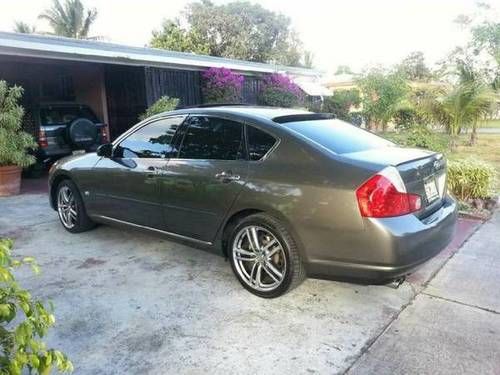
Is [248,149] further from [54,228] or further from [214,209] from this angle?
[54,228]

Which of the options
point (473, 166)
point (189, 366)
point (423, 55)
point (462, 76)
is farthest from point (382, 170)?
Answer: point (423, 55)

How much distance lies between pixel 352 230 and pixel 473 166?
13.6 feet

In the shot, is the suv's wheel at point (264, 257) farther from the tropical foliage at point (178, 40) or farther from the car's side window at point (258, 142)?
the tropical foliage at point (178, 40)

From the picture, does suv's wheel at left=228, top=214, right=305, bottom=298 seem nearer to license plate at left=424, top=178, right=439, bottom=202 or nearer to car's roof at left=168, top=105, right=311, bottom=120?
car's roof at left=168, top=105, right=311, bottom=120

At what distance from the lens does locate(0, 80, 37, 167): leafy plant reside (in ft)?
24.1

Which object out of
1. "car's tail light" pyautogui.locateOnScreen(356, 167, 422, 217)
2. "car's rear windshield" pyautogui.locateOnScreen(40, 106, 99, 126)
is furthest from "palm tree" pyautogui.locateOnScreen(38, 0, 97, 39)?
"car's tail light" pyautogui.locateOnScreen(356, 167, 422, 217)

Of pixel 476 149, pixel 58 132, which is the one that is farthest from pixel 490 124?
pixel 58 132

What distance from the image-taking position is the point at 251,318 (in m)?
3.25

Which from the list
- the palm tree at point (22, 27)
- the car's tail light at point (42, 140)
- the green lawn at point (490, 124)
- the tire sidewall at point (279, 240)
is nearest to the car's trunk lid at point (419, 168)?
the tire sidewall at point (279, 240)

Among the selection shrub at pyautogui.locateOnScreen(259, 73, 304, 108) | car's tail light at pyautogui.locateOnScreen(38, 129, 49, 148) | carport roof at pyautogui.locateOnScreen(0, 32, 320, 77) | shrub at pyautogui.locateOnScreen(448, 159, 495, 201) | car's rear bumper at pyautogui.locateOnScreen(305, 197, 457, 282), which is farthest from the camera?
shrub at pyautogui.locateOnScreen(259, 73, 304, 108)

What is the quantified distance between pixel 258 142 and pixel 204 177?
58 cm

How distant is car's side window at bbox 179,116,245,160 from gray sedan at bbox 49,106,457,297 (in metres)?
0.01

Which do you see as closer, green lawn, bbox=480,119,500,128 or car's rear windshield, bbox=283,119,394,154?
car's rear windshield, bbox=283,119,394,154

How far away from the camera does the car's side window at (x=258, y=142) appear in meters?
3.54
